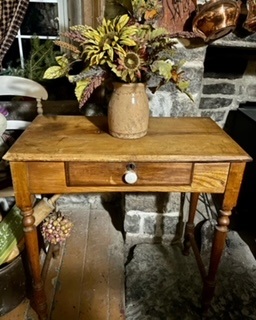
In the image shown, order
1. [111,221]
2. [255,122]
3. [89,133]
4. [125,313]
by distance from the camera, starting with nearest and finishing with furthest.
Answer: [89,133] → [125,313] → [255,122] → [111,221]

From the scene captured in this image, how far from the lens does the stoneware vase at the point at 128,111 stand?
1.01 metres

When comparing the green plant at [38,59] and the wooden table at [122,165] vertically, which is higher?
the green plant at [38,59]

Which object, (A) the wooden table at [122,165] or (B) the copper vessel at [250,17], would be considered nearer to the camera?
Answer: (A) the wooden table at [122,165]

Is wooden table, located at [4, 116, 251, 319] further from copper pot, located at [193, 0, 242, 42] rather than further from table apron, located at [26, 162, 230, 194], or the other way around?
copper pot, located at [193, 0, 242, 42]

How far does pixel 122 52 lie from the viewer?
2.92 feet

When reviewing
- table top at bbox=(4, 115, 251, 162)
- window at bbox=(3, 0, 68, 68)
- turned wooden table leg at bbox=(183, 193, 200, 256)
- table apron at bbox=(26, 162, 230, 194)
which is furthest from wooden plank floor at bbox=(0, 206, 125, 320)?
window at bbox=(3, 0, 68, 68)

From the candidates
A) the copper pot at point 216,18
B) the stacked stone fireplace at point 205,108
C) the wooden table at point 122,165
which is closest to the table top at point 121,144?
the wooden table at point 122,165

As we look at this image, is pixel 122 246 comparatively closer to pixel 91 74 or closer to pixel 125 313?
pixel 125 313

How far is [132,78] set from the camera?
0.94 m

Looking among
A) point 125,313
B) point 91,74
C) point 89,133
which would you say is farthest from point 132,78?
point 125,313

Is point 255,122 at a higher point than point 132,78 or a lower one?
lower

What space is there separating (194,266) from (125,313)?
0.45 m

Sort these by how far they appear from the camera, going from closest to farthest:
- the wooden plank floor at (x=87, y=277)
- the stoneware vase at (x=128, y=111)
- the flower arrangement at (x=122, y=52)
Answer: the flower arrangement at (x=122, y=52) < the stoneware vase at (x=128, y=111) < the wooden plank floor at (x=87, y=277)

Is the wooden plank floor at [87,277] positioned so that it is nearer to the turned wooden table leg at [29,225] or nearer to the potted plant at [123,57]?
the turned wooden table leg at [29,225]
